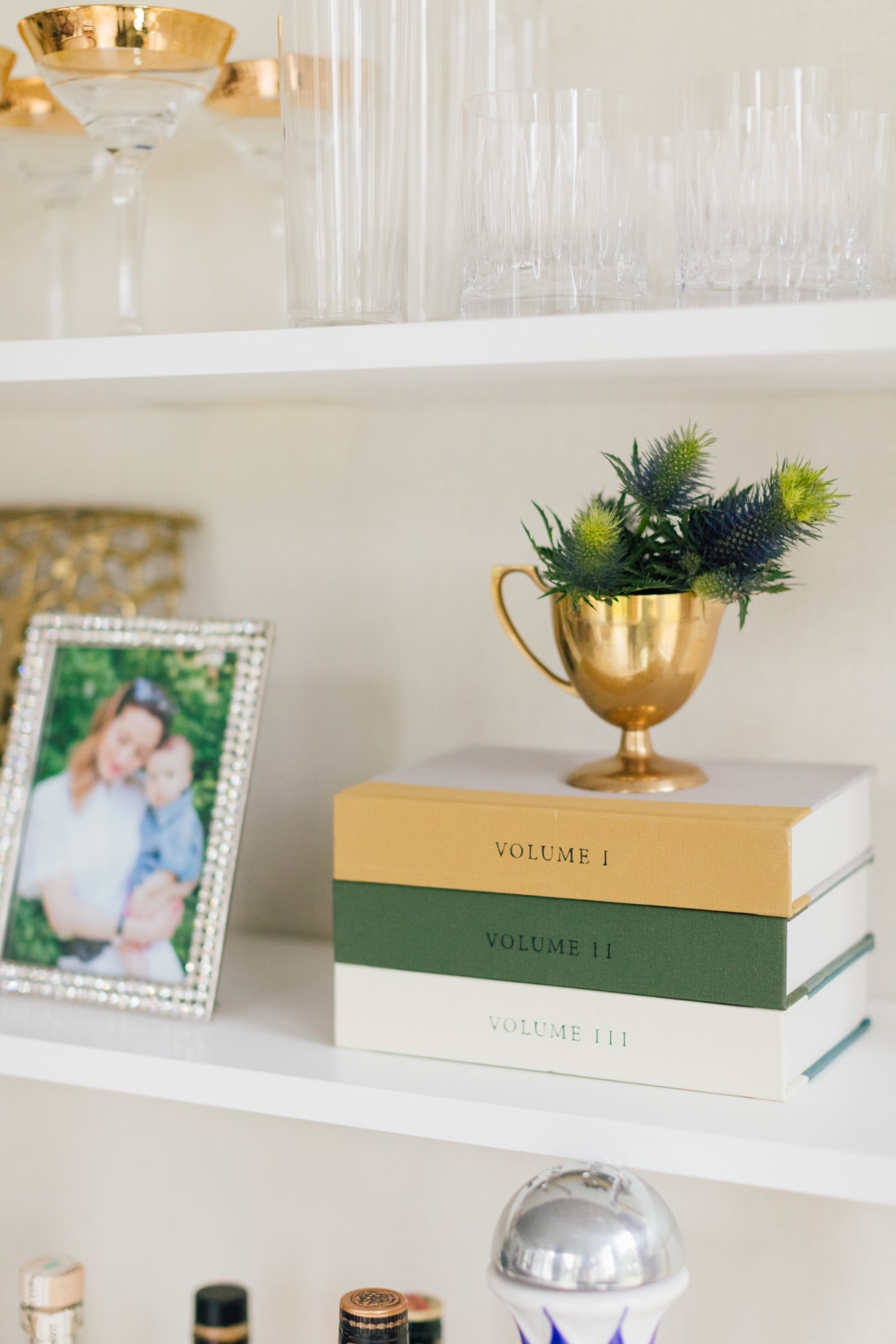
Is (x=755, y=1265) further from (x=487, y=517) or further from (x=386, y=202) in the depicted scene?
(x=386, y=202)

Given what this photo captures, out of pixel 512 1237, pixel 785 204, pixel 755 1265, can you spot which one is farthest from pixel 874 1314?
pixel 785 204

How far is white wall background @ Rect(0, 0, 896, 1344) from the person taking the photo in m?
0.83

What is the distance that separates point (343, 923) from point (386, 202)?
1.27ft

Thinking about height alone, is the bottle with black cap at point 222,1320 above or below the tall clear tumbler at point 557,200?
below

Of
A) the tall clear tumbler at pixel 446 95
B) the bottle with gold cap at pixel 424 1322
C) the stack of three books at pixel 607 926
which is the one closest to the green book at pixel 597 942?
the stack of three books at pixel 607 926

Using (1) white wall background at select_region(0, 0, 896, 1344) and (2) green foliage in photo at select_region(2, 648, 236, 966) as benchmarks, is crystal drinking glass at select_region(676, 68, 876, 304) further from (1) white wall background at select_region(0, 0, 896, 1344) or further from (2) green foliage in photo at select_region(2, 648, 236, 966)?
(2) green foliage in photo at select_region(2, 648, 236, 966)

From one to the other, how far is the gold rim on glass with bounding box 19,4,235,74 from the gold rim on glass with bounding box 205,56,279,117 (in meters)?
0.11

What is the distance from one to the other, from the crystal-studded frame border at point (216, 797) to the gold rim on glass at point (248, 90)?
33 cm

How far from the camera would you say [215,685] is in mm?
833

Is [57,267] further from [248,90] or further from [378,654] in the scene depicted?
[378,654]

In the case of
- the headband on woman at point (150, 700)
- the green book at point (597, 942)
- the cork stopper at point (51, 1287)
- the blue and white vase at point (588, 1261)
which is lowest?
the cork stopper at point (51, 1287)

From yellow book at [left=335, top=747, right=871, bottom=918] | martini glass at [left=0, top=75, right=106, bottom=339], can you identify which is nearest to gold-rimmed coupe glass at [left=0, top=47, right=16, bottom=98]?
martini glass at [left=0, top=75, right=106, bottom=339]

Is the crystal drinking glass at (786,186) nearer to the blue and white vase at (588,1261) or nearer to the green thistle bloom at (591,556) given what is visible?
the green thistle bloom at (591,556)

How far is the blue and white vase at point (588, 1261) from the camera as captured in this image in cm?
58
